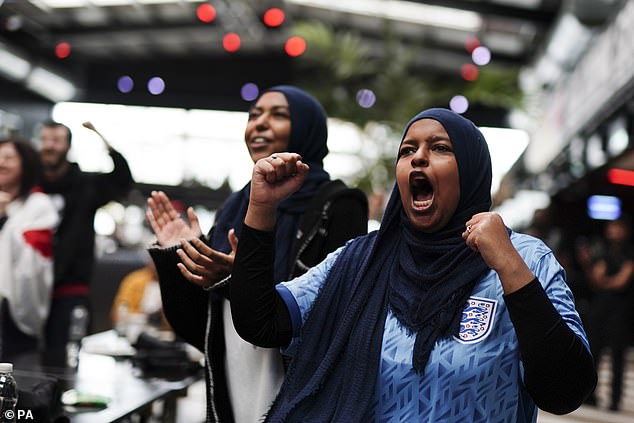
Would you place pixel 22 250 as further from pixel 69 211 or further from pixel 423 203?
pixel 423 203

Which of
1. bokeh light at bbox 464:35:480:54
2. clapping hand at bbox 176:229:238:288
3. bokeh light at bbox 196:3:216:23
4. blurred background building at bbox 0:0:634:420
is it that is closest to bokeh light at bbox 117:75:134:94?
blurred background building at bbox 0:0:634:420

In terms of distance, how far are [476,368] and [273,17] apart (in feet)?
47.1

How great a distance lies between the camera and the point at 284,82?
17.0 m

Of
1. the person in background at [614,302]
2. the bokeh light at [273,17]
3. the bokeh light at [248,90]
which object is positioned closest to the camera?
the person in background at [614,302]

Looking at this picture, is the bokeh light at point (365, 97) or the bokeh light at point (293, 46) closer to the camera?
the bokeh light at point (365, 97)

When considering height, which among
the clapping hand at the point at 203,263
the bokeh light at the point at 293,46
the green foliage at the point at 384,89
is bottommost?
the clapping hand at the point at 203,263

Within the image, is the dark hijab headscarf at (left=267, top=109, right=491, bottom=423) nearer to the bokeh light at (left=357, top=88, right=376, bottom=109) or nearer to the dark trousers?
the dark trousers

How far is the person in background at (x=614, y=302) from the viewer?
6730mm

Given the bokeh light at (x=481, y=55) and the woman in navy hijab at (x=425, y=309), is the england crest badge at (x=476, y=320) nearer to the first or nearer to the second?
the woman in navy hijab at (x=425, y=309)

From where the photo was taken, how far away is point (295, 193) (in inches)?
90.1

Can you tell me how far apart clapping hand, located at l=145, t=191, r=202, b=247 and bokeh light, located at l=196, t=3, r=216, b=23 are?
1288cm

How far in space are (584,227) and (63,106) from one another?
33.9 ft

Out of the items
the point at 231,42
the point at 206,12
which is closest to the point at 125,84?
the point at 231,42

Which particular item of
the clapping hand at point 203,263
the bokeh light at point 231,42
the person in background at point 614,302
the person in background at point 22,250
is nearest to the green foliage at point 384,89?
the person in background at point 614,302
